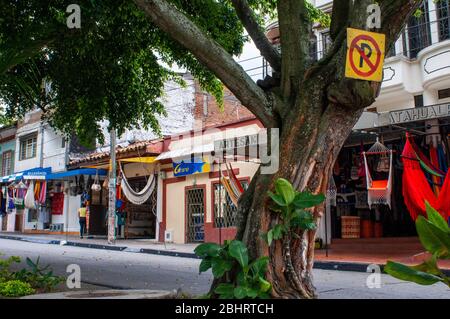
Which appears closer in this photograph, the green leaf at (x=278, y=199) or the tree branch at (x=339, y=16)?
the green leaf at (x=278, y=199)

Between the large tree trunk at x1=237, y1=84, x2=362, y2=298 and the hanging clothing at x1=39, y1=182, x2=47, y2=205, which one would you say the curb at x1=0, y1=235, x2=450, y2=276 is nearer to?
the hanging clothing at x1=39, y1=182, x2=47, y2=205

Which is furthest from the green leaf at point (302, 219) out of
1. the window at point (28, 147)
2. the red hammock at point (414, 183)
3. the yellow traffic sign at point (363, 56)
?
the window at point (28, 147)

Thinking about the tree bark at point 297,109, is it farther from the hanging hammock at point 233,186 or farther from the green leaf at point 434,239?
the hanging hammock at point 233,186

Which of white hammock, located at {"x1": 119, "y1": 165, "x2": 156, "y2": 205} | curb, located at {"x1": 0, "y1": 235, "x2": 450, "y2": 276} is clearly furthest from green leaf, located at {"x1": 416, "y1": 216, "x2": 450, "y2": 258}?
white hammock, located at {"x1": 119, "y1": 165, "x2": 156, "y2": 205}

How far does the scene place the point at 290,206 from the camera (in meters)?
4.31

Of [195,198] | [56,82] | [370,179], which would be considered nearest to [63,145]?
[195,198]

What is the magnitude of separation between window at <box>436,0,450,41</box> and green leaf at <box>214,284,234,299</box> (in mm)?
10468

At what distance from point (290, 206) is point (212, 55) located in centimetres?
171

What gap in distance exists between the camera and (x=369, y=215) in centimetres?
1412

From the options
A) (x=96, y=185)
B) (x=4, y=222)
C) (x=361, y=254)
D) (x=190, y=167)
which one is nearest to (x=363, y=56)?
(x=361, y=254)

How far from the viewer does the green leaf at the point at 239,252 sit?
414 cm

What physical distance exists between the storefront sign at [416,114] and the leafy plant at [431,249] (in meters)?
8.78
